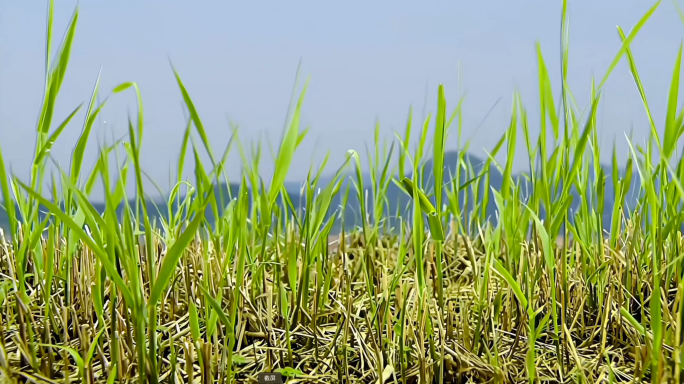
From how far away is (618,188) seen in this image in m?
1.07

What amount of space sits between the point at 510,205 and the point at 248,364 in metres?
0.56

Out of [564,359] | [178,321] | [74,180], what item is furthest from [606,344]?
[74,180]

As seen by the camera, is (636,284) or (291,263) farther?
(636,284)

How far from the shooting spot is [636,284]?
1.06 m

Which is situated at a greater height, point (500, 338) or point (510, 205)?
point (510, 205)

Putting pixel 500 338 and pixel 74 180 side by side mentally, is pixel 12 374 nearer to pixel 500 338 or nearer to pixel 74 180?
pixel 74 180

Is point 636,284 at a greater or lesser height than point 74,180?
lesser

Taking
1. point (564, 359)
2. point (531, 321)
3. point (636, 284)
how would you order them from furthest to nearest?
1. point (636, 284)
2. point (564, 359)
3. point (531, 321)

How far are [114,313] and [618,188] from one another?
889 mm

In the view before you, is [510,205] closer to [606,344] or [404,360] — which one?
[606,344]

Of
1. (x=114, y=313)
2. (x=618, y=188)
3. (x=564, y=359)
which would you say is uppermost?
(x=618, y=188)

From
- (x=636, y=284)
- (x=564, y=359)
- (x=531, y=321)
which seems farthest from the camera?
(x=636, y=284)


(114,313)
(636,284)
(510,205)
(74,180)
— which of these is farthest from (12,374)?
(636,284)

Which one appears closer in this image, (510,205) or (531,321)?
(531,321)
